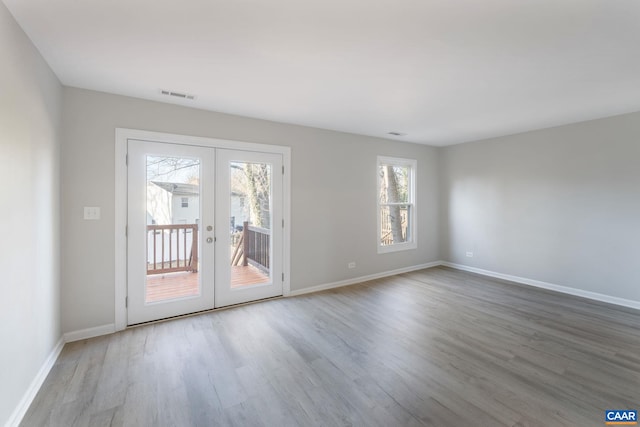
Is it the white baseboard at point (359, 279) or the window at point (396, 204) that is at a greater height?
the window at point (396, 204)

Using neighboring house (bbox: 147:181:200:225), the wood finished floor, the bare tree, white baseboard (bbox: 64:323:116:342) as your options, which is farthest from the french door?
the bare tree

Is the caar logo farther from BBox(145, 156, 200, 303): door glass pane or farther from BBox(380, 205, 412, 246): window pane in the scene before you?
BBox(145, 156, 200, 303): door glass pane

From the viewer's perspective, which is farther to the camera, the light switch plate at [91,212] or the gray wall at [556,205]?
the gray wall at [556,205]

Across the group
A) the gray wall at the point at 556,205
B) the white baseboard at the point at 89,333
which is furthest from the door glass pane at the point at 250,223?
the gray wall at the point at 556,205

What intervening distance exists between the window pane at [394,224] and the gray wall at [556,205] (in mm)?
982

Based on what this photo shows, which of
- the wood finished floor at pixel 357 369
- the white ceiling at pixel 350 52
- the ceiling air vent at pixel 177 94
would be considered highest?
the ceiling air vent at pixel 177 94

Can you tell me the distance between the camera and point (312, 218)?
4234mm

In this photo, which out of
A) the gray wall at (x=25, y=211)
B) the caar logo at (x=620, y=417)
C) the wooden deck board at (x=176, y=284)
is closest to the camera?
the gray wall at (x=25, y=211)

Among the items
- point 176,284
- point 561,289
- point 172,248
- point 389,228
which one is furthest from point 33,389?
point 561,289

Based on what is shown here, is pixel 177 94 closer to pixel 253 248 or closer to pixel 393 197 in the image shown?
Result: pixel 253 248

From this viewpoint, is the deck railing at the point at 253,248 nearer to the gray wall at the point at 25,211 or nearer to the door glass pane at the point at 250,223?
the door glass pane at the point at 250,223

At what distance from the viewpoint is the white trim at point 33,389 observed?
170 cm

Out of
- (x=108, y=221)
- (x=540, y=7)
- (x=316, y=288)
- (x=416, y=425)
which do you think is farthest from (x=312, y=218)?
(x=540, y=7)

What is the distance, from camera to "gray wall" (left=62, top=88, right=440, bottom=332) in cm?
274
